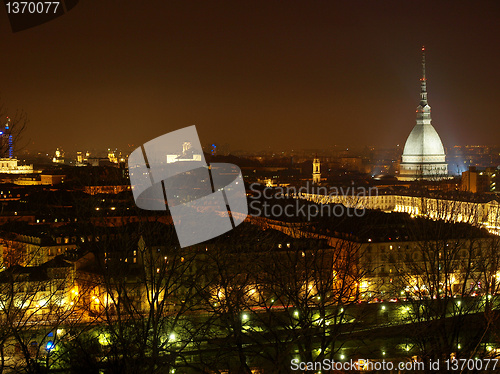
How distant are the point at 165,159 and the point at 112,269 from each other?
23.4m

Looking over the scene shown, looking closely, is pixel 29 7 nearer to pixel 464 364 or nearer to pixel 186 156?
pixel 464 364

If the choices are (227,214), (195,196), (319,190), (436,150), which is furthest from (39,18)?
(436,150)

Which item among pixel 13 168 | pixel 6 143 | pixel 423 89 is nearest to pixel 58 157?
pixel 13 168

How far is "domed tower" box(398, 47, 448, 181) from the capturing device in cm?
5084

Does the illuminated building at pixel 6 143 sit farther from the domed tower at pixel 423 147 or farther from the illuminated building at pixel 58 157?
the illuminated building at pixel 58 157

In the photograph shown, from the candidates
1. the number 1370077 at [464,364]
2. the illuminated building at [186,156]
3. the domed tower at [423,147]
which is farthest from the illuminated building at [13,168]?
the number 1370077 at [464,364]

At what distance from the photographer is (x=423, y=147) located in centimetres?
5197

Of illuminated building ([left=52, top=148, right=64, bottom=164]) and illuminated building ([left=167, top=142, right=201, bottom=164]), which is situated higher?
illuminated building ([left=167, top=142, right=201, bottom=164])

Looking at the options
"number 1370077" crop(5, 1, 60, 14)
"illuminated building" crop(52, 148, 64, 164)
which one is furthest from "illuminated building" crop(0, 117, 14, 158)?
"illuminated building" crop(52, 148, 64, 164)

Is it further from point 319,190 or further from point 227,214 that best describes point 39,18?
point 319,190

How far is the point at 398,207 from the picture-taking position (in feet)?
123

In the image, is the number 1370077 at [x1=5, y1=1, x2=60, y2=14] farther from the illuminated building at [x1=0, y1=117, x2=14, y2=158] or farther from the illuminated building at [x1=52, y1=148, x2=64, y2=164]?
the illuminated building at [x1=52, y1=148, x2=64, y2=164]

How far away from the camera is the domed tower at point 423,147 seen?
167ft

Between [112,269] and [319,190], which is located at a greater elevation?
[112,269]
